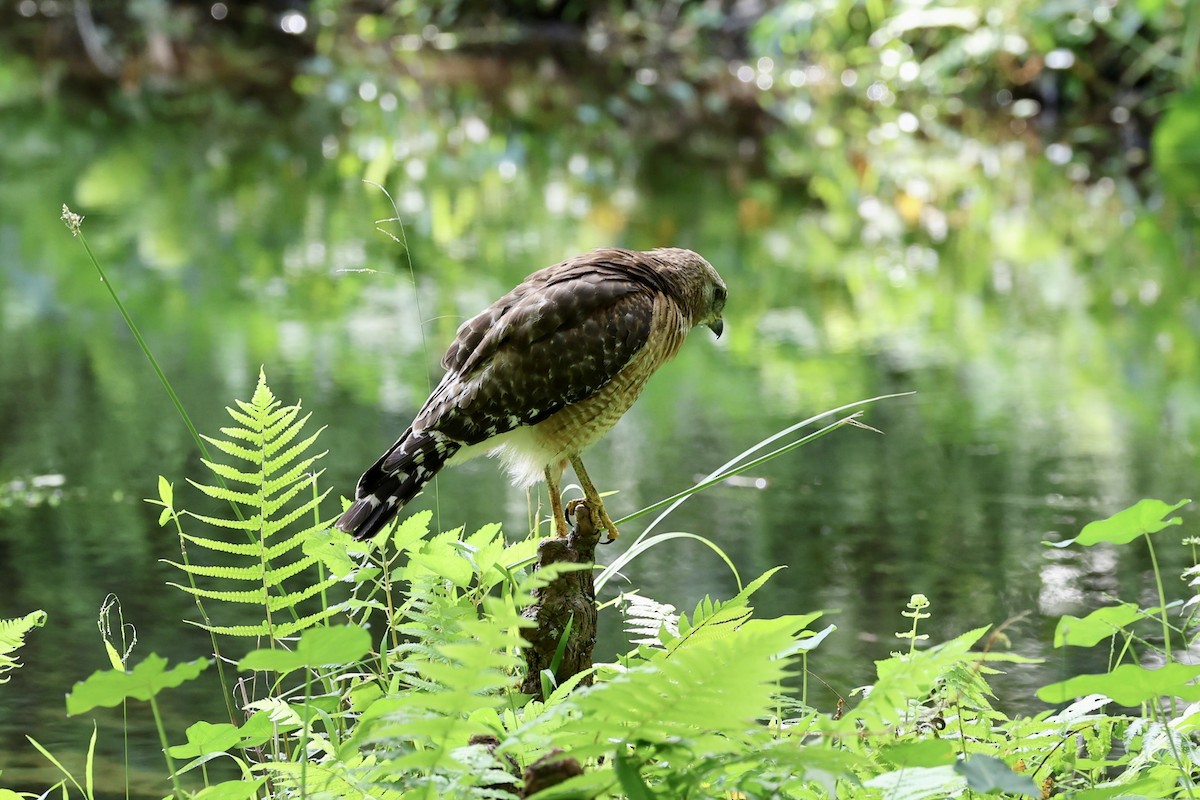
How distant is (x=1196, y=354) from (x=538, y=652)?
15.0ft

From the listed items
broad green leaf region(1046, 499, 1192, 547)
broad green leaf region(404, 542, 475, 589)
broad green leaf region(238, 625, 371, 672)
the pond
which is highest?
broad green leaf region(238, 625, 371, 672)

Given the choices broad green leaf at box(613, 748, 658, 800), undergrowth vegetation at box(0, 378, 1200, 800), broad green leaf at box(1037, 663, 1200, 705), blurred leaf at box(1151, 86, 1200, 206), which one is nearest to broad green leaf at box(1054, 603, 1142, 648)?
undergrowth vegetation at box(0, 378, 1200, 800)

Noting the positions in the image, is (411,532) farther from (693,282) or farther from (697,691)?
(693,282)

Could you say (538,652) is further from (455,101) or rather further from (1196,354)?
(455,101)

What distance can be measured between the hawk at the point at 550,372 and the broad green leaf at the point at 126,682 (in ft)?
3.65

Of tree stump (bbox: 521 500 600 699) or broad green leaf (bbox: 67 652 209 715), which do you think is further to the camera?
tree stump (bbox: 521 500 600 699)

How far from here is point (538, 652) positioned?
251cm

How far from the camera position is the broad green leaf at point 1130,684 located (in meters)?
1.80

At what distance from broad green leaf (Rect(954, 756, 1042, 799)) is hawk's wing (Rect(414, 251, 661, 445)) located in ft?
4.37

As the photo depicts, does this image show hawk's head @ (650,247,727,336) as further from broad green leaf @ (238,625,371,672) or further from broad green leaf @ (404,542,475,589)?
broad green leaf @ (238,625,371,672)

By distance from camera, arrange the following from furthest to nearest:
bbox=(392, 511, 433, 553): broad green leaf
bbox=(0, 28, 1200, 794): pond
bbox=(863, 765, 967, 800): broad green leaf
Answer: bbox=(0, 28, 1200, 794): pond, bbox=(392, 511, 433, 553): broad green leaf, bbox=(863, 765, 967, 800): broad green leaf

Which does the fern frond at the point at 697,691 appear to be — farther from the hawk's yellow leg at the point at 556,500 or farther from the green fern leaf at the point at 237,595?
the hawk's yellow leg at the point at 556,500

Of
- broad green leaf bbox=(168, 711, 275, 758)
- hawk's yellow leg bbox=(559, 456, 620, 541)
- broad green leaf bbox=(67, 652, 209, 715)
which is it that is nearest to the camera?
broad green leaf bbox=(67, 652, 209, 715)

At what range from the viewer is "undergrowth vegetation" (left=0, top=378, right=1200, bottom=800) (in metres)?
1.64
